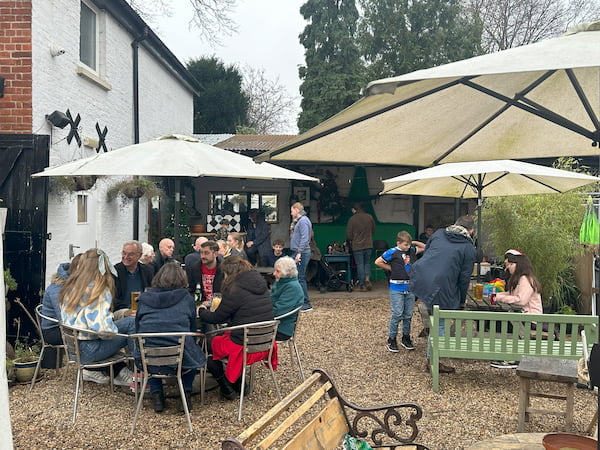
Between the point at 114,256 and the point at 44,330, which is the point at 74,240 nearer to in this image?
the point at 114,256

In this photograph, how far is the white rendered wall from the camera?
647cm

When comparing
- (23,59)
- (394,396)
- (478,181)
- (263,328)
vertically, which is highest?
(23,59)

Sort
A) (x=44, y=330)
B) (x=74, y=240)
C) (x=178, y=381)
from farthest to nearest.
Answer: (x=74, y=240), (x=44, y=330), (x=178, y=381)

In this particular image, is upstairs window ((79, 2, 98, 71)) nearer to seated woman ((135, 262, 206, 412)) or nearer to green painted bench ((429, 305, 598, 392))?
seated woman ((135, 262, 206, 412))

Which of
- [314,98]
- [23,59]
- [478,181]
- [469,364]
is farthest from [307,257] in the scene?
[314,98]

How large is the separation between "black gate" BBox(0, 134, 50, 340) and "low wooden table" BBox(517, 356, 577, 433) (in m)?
4.99

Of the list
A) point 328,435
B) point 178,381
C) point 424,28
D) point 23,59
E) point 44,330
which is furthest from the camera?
point 424,28

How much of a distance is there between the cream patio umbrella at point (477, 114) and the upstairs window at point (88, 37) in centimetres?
641

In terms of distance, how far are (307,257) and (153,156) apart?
4778mm

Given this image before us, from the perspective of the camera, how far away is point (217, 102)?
28.1 meters

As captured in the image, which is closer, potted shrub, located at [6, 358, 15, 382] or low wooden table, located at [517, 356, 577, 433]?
low wooden table, located at [517, 356, 577, 433]

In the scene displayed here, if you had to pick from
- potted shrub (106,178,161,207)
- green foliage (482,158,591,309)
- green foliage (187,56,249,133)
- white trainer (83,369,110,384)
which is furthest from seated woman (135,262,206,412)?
green foliage (187,56,249,133)

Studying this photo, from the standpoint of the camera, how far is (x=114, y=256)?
9.45 metres

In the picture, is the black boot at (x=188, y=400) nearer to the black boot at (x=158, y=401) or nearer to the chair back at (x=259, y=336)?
the black boot at (x=158, y=401)
